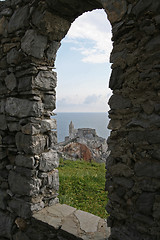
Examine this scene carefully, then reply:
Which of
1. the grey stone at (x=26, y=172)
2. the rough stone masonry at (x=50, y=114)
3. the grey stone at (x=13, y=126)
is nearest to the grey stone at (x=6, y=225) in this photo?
the rough stone masonry at (x=50, y=114)

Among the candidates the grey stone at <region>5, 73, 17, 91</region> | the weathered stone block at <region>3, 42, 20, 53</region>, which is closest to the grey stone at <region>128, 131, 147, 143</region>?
the grey stone at <region>5, 73, 17, 91</region>

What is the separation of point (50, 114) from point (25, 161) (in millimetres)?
810

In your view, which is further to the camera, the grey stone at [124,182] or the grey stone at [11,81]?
the grey stone at [11,81]

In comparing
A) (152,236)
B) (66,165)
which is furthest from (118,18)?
(66,165)

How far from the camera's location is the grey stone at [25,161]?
9.63 ft

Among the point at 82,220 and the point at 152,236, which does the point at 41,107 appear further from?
the point at 152,236

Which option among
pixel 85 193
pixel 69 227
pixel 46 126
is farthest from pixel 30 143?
pixel 85 193

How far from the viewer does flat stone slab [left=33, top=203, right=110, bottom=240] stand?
2.54m

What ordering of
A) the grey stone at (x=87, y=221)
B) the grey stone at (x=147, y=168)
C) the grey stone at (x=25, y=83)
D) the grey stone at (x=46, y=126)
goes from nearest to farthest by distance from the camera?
the grey stone at (x=147, y=168) < the grey stone at (x=87, y=221) < the grey stone at (x=25, y=83) < the grey stone at (x=46, y=126)

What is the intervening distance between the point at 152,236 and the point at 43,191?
70.0 inches

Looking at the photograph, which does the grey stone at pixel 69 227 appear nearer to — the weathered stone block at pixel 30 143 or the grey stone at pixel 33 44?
the weathered stone block at pixel 30 143

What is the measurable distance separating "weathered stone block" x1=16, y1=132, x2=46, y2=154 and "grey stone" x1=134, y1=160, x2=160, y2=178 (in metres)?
1.62

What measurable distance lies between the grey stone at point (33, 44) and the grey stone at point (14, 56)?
0.42ft

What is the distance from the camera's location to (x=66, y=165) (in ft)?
27.1
